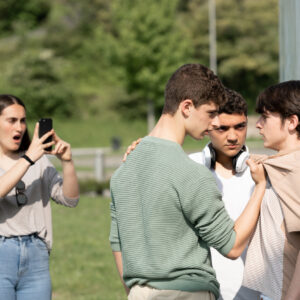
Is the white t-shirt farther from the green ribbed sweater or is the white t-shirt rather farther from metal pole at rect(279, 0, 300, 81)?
metal pole at rect(279, 0, 300, 81)

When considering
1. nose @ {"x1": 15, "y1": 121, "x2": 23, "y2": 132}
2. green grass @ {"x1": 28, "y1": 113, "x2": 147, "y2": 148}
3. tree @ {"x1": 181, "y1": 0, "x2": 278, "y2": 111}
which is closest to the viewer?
nose @ {"x1": 15, "y1": 121, "x2": 23, "y2": 132}

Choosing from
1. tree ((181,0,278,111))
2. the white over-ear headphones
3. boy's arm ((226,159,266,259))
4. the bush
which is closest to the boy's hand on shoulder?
boy's arm ((226,159,266,259))

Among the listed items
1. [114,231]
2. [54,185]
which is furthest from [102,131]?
[114,231]

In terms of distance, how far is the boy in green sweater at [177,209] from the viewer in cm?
239

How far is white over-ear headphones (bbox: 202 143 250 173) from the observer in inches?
123

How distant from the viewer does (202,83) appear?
2.48 metres

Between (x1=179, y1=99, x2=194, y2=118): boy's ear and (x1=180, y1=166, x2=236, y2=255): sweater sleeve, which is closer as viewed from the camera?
(x1=180, y1=166, x2=236, y2=255): sweater sleeve

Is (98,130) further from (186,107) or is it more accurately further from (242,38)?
(186,107)

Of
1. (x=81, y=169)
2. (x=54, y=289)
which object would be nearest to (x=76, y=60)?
(x=81, y=169)

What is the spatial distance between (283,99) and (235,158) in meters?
0.72

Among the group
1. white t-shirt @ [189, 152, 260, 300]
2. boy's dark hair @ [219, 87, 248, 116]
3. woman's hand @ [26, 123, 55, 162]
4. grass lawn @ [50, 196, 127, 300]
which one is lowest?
grass lawn @ [50, 196, 127, 300]

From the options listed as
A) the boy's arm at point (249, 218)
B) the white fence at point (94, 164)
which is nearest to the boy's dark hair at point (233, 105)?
the boy's arm at point (249, 218)

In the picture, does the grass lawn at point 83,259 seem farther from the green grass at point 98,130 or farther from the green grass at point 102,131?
the green grass at point 98,130

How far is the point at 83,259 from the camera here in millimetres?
8844
